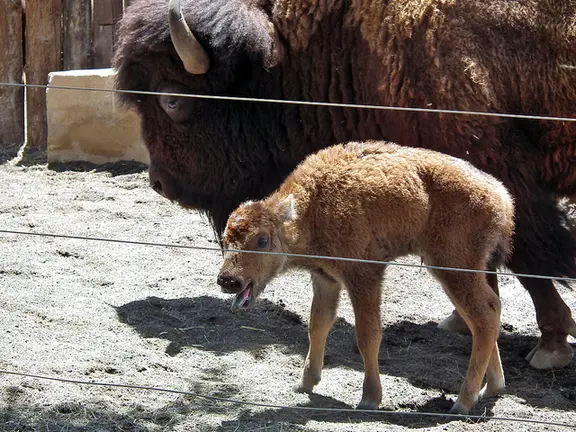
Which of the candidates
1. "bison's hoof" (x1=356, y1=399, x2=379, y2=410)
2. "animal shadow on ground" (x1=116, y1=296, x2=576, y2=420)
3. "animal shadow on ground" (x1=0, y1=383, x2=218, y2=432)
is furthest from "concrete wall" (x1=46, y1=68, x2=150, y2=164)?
"bison's hoof" (x1=356, y1=399, x2=379, y2=410)

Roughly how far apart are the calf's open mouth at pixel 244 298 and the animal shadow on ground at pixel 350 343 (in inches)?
27.5

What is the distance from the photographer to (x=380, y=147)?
204 inches

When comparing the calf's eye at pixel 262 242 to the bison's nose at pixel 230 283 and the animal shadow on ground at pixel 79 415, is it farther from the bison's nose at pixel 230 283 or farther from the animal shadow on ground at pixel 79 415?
the animal shadow on ground at pixel 79 415

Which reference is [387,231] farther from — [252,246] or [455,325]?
[455,325]

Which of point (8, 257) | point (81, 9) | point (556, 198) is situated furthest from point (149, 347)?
point (81, 9)

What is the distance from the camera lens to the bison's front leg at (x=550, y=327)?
5914 mm

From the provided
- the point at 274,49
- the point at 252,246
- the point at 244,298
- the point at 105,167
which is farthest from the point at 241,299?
the point at 105,167

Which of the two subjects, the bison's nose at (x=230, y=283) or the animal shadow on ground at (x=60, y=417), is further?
the bison's nose at (x=230, y=283)

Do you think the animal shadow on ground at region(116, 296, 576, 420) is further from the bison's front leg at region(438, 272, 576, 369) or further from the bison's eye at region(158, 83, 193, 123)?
the bison's eye at region(158, 83, 193, 123)

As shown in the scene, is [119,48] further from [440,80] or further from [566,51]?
[566,51]

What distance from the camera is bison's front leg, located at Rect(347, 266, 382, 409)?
4863 mm

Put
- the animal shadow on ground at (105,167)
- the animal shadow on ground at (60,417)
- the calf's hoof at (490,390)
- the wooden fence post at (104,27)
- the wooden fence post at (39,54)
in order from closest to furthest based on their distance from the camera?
1. the animal shadow on ground at (60,417)
2. the calf's hoof at (490,390)
3. the animal shadow on ground at (105,167)
4. the wooden fence post at (39,54)
5. the wooden fence post at (104,27)

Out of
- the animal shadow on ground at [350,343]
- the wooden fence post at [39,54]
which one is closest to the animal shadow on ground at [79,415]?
the animal shadow on ground at [350,343]

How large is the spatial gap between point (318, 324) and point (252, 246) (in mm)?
702
